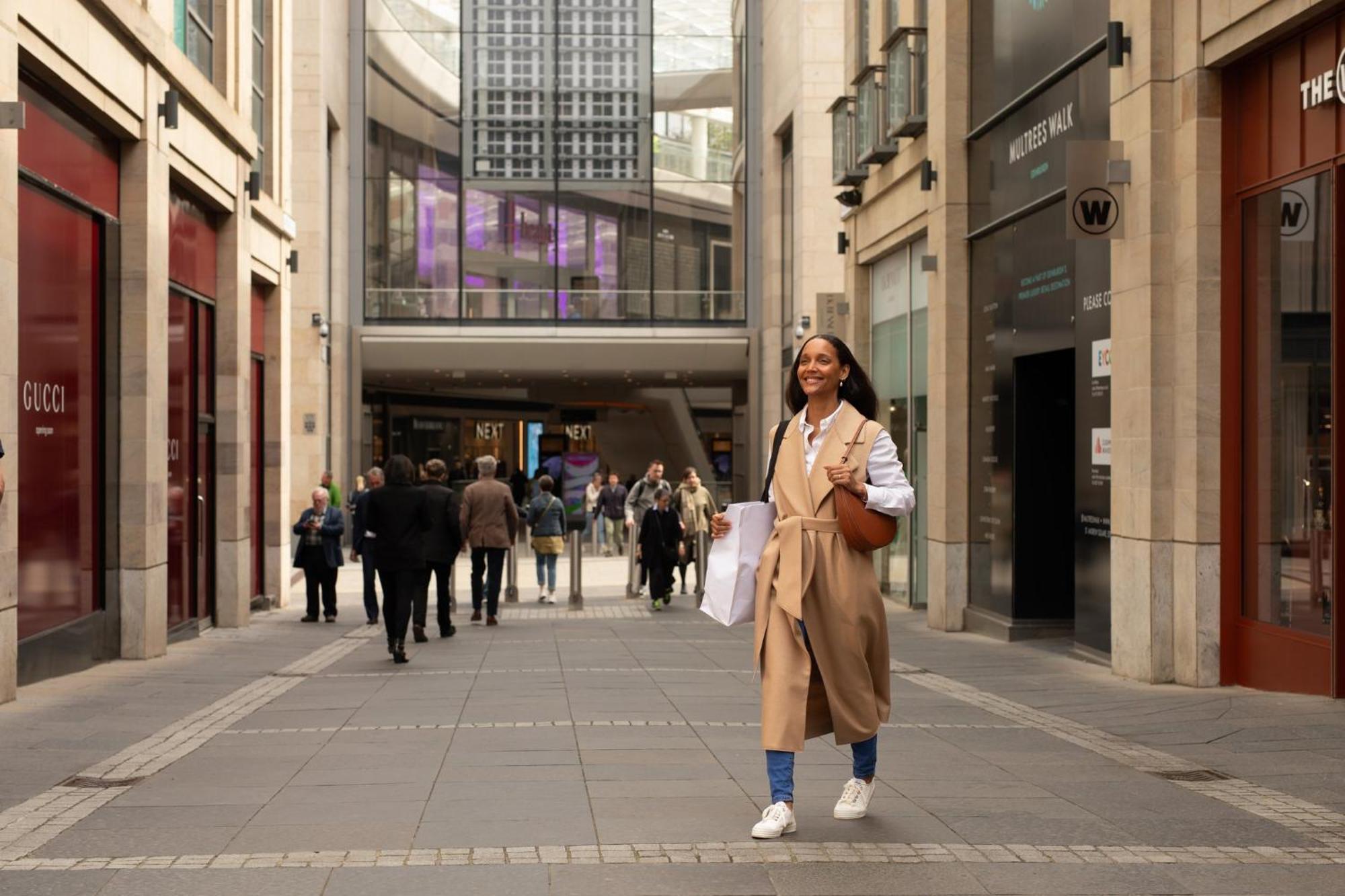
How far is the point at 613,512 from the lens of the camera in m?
30.6

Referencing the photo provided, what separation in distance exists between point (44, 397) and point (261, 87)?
374 inches

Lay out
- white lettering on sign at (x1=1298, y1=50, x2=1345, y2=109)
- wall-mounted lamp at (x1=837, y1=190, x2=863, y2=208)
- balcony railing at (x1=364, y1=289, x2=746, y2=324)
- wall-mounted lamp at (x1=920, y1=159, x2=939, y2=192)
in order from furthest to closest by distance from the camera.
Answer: balcony railing at (x1=364, y1=289, x2=746, y2=324) < wall-mounted lamp at (x1=837, y1=190, x2=863, y2=208) < wall-mounted lamp at (x1=920, y1=159, x2=939, y2=192) < white lettering on sign at (x1=1298, y1=50, x2=1345, y2=109)

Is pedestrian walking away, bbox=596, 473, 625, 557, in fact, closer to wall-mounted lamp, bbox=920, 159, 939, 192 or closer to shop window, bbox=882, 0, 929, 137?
shop window, bbox=882, 0, 929, 137

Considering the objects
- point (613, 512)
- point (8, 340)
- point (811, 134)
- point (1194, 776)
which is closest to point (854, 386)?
point (1194, 776)

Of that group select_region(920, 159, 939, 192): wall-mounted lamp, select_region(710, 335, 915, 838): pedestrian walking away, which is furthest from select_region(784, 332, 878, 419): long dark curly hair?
select_region(920, 159, 939, 192): wall-mounted lamp

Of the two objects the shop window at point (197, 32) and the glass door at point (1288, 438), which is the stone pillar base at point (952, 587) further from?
the shop window at point (197, 32)

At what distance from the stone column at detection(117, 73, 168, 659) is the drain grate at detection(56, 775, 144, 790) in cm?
574

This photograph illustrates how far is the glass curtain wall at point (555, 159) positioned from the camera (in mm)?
36688

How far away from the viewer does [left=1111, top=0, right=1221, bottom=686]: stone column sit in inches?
411

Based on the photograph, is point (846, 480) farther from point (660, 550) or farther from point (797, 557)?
point (660, 550)

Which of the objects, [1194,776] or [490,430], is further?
[490,430]

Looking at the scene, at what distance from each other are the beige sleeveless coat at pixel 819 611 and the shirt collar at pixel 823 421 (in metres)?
0.02

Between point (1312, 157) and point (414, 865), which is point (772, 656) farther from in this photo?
point (1312, 157)

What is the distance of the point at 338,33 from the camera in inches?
1377
